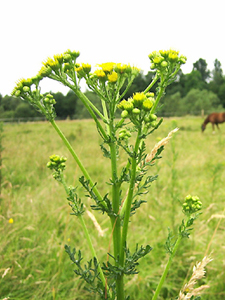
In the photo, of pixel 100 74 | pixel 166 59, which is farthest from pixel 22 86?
pixel 166 59

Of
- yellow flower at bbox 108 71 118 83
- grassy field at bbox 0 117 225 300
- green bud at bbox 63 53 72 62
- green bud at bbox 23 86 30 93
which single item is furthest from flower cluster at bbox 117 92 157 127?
grassy field at bbox 0 117 225 300

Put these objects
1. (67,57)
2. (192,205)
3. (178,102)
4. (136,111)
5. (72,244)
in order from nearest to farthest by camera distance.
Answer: (136,111) → (67,57) → (192,205) → (72,244) → (178,102)

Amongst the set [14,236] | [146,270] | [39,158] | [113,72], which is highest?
[113,72]

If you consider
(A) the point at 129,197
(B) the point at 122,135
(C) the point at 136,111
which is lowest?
(A) the point at 129,197

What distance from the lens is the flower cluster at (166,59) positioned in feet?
4.09

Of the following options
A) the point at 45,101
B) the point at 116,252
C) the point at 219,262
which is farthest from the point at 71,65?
the point at 219,262

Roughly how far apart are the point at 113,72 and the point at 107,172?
20.0ft

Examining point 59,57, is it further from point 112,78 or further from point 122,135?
point 122,135

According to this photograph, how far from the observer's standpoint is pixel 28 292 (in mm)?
2734

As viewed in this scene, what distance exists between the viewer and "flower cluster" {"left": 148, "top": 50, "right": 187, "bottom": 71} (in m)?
1.25

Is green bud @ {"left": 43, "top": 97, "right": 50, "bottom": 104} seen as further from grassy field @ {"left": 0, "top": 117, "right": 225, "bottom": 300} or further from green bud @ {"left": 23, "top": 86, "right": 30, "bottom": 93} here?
grassy field @ {"left": 0, "top": 117, "right": 225, "bottom": 300}

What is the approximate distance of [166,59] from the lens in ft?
4.36

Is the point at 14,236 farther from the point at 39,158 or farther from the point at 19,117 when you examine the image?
the point at 19,117

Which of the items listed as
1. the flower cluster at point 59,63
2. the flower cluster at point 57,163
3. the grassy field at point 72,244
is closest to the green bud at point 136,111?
the flower cluster at point 59,63
